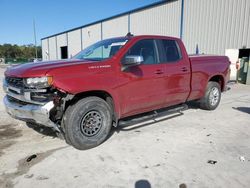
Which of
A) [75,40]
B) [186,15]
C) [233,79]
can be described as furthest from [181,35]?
[75,40]

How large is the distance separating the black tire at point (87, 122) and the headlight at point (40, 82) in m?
0.55

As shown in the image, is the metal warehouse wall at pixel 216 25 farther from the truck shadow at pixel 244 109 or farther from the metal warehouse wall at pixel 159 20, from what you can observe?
the truck shadow at pixel 244 109

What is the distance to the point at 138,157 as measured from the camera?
147 inches

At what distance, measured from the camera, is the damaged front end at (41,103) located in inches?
140

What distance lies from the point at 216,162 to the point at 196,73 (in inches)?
109

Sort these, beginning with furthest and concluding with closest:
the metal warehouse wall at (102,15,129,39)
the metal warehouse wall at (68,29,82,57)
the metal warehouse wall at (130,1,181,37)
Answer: the metal warehouse wall at (68,29,82,57) → the metal warehouse wall at (102,15,129,39) → the metal warehouse wall at (130,1,181,37)

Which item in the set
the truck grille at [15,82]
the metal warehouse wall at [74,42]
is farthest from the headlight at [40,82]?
the metal warehouse wall at [74,42]

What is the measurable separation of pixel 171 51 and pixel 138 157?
271 centimetres

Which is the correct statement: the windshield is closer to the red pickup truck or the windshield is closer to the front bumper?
the red pickup truck

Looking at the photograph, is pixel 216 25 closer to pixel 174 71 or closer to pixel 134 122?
pixel 174 71

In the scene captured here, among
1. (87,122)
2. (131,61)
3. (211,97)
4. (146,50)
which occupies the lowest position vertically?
(87,122)

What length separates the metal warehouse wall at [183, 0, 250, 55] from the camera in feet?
43.4

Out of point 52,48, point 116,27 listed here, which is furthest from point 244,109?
point 52,48

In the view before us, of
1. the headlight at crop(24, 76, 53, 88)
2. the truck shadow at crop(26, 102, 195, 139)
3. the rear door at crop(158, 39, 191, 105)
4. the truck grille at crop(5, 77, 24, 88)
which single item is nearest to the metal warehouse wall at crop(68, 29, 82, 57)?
the truck shadow at crop(26, 102, 195, 139)
